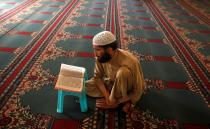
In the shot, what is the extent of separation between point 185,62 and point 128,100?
121 cm

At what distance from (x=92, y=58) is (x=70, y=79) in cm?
95

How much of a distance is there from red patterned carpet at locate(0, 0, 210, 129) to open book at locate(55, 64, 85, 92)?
262 mm

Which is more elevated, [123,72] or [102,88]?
[123,72]

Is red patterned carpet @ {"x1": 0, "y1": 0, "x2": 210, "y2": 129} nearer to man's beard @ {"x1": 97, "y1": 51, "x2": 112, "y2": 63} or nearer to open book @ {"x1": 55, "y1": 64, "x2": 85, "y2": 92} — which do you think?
open book @ {"x1": 55, "y1": 64, "x2": 85, "y2": 92}

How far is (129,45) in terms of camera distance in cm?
299

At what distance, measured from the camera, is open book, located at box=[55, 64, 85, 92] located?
1.60m

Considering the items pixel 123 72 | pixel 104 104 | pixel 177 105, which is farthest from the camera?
pixel 177 105

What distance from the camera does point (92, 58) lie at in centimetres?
259

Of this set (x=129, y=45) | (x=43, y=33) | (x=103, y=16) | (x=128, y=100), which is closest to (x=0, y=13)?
(x=43, y=33)

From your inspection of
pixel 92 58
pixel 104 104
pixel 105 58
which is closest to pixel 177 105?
pixel 104 104

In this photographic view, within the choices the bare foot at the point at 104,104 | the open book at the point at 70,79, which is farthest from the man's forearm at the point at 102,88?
the open book at the point at 70,79

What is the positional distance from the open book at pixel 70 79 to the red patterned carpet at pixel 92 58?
10.3 inches

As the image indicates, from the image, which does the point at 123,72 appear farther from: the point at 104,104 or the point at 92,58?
the point at 92,58

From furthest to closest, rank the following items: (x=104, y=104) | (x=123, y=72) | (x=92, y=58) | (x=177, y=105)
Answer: (x=92, y=58) < (x=177, y=105) < (x=104, y=104) < (x=123, y=72)
